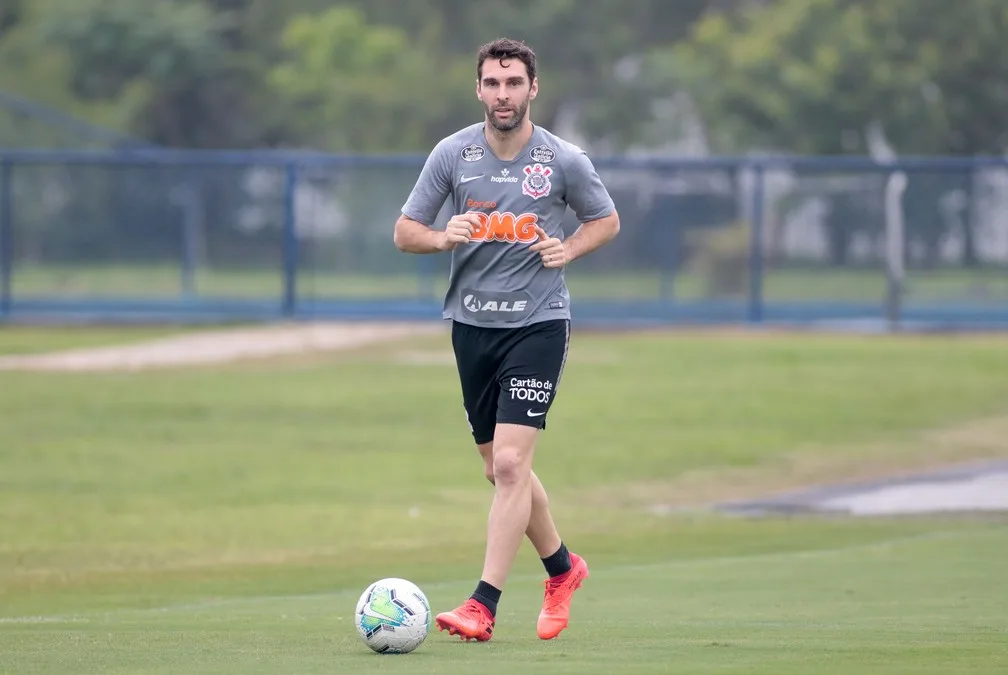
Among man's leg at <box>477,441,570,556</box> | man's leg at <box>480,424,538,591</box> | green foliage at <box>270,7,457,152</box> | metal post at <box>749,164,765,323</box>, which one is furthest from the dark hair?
green foliage at <box>270,7,457,152</box>

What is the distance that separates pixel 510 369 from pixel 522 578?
3.45 m

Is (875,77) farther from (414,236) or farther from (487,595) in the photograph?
(487,595)

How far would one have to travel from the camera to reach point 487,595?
274 inches

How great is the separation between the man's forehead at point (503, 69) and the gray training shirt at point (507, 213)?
0.23 metres

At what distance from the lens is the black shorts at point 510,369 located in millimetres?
7141

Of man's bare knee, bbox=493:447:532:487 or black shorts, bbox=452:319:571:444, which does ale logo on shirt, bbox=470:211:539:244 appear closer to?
black shorts, bbox=452:319:571:444

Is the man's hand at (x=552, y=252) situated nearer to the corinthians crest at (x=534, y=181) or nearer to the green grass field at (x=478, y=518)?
the corinthians crest at (x=534, y=181)

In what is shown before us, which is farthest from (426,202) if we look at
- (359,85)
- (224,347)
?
(359,85)

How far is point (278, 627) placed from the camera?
25.2 feet

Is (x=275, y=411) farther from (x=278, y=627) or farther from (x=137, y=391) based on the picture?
(x=278, y=627)

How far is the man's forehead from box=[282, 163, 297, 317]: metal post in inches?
793

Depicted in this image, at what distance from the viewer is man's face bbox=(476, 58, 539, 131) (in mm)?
7059

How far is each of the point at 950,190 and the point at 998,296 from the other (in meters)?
1.64

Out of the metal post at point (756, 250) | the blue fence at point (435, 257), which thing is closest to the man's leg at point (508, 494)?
the blue fence at point (435, 257)
